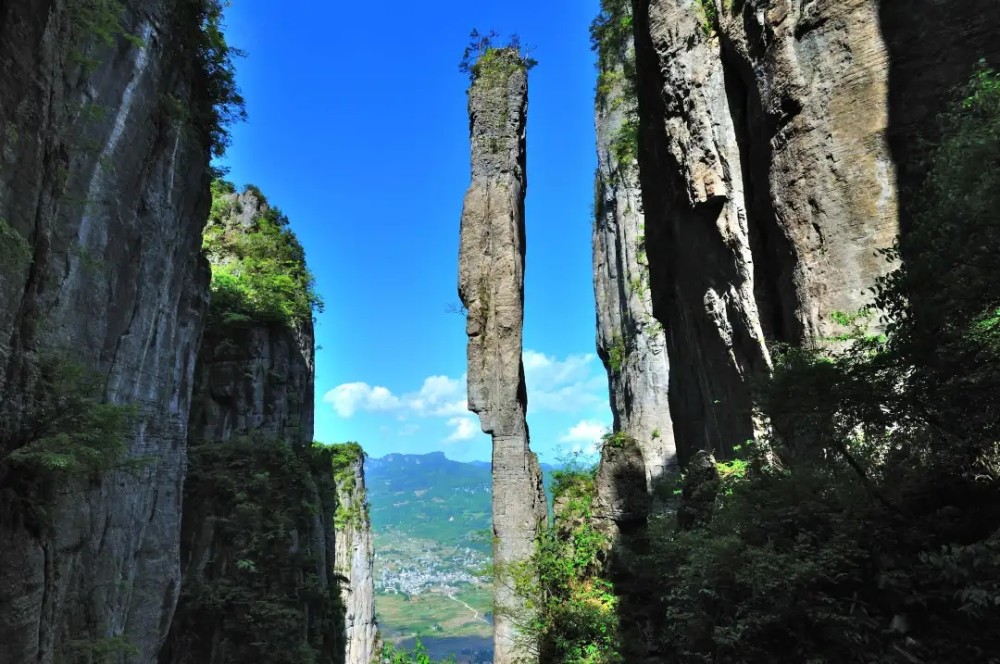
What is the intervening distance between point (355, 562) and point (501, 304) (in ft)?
66.9

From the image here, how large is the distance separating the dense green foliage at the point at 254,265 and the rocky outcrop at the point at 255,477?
0.22 feet

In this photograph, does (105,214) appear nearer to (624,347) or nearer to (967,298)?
(967,298)

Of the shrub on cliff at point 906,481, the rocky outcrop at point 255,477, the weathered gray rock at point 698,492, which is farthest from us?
the rocky outcrop at point 255,477

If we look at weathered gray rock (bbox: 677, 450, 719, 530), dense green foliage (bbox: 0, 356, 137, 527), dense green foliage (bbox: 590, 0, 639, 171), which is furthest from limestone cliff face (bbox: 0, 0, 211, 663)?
dense green foliage (bbox: 590, 0, 639, 171)

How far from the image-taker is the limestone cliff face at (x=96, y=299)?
7117 millimetres

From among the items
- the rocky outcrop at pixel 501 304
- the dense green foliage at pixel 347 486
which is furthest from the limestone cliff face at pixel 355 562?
the rocky outcrop at pixel 501 304

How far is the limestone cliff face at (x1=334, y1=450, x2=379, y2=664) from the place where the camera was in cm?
2966

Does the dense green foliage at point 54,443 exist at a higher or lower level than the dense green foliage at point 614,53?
lower

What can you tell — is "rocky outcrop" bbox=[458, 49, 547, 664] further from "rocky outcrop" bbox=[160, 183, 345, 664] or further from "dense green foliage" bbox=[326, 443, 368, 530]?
"dense green foliage" bbox=[326, 443, 368, 530]

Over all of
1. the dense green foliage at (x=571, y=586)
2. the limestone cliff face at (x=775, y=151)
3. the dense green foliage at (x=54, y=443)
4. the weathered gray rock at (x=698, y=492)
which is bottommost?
the dense green foliage at (x=571, y=586)

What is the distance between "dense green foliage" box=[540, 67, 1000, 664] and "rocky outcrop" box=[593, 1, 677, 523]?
618 inches

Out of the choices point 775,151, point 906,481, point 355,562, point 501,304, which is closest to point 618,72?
point 501,304

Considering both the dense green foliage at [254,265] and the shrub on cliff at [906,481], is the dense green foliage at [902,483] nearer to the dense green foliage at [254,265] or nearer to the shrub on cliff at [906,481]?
the shrub on cliff at [906,481]

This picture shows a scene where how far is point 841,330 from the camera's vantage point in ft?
24.9
